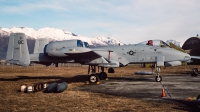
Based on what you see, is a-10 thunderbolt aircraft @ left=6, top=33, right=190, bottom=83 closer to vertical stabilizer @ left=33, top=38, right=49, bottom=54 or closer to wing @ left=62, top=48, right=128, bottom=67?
wing @ left=62, top=48, right=128, bottom=67

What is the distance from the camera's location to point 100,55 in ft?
59.4

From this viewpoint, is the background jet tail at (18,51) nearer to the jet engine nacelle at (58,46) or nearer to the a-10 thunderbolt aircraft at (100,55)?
the a-10 thunderbolt aircraft at (100,55)

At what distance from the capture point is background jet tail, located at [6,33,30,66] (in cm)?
1898

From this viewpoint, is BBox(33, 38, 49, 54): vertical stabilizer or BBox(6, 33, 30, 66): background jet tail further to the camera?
BBox(33, 38, 49, 54): vertical stabilizer

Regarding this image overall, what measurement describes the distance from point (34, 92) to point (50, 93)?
1.17 meters

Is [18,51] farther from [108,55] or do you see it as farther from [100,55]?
[108,55]

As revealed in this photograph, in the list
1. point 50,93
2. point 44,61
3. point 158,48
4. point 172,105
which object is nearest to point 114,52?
point 158,48

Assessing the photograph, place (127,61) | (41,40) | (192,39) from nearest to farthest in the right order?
1. (127,61)
2. (41,40)
3. (192,39)

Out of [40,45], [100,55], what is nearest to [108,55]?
[100,55]

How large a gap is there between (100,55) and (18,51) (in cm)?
755

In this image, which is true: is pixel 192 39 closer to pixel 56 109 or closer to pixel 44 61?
pixel 44 61

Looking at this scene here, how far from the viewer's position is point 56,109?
340 inches

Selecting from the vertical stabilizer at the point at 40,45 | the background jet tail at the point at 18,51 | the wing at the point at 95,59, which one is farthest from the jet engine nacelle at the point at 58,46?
the vertical stabilizer at the point at 40,45

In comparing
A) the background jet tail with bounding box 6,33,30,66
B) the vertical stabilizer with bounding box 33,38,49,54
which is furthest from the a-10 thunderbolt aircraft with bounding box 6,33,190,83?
the vertical stabilizer with bounding box 33,38,49,54
